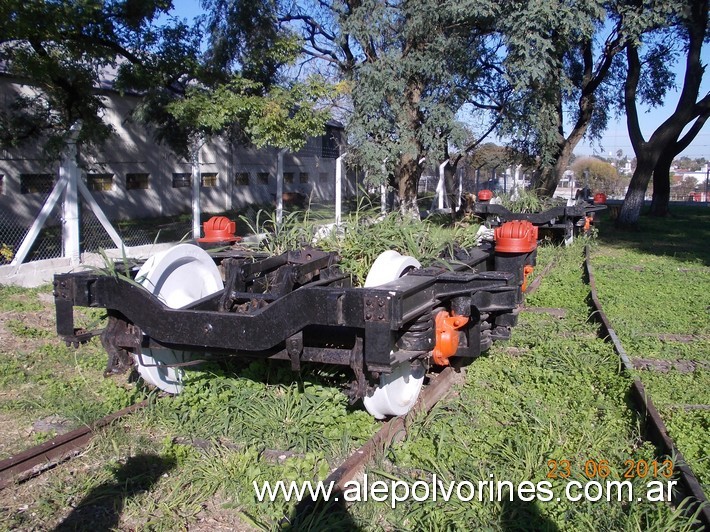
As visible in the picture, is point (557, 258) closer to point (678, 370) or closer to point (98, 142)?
point (678, 370)

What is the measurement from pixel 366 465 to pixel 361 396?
39 cm

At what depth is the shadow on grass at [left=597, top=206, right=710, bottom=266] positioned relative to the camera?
14.0m

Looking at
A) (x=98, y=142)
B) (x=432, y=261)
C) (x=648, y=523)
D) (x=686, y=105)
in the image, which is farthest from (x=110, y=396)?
(x=686, y=105)

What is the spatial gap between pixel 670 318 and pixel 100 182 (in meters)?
16.7

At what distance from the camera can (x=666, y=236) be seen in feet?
56.8

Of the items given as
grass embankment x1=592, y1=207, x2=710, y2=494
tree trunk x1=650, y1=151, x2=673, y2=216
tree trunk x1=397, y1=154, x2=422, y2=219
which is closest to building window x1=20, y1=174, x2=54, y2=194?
tree trunk x1=397, y1=154, x2=422, y2=219

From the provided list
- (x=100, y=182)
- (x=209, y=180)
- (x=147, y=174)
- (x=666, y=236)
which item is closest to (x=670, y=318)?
(x=666, y=236)

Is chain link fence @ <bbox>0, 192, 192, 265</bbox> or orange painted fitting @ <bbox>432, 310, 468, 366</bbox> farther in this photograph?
chain link fence @ <bbox>0, 192, 192, 265</bbox>

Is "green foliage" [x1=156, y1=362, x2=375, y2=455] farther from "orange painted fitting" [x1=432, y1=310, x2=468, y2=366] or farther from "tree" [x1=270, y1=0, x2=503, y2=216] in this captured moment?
"tree" [x1=270, y1=0, x2=503, y2=216]

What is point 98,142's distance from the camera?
456 inches

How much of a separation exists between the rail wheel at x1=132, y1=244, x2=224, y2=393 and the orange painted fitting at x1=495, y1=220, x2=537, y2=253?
2.38 metres

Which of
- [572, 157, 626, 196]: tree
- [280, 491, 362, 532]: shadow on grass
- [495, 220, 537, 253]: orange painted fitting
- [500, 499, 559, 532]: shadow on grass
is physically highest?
[572, 157, 626, 196]: tree

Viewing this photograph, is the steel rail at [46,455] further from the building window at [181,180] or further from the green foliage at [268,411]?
the building window at [181,180]

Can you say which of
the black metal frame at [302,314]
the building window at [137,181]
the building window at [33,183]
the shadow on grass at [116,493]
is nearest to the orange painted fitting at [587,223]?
the black metal frame at [302,314]
